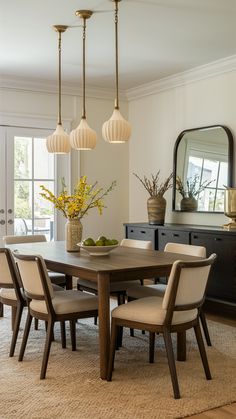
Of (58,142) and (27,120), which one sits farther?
(27,120)

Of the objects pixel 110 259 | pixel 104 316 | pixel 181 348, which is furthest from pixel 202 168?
pixel 104 316

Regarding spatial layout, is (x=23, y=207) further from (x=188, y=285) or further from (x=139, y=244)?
(x=188, y=285)

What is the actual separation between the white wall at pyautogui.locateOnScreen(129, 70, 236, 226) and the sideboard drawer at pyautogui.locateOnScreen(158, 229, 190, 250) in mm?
504

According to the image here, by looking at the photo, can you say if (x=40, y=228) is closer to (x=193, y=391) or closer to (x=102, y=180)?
(x=102, y=180)

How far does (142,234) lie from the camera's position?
5949mm

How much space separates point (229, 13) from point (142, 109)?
2820mm

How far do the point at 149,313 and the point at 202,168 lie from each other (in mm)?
2951

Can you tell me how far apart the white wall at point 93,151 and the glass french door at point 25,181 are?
207 mm

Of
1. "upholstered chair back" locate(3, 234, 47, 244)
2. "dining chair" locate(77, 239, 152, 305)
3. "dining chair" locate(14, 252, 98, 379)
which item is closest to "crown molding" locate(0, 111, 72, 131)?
"upholstered chair back" locate(3, 234, 47, 244)

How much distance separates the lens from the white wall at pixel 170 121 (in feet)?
18.2

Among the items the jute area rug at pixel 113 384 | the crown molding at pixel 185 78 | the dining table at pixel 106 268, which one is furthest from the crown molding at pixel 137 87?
the jute area rug at pixel 113 384

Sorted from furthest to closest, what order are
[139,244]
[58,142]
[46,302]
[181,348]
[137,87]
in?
1. [137,87]
2. [139,244]
3. [58,142]
4. [181,348]
5. [46,302]

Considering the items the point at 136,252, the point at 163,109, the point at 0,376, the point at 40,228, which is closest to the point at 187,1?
the point at 136,252

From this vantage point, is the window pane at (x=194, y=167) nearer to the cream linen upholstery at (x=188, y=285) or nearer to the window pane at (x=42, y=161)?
the window pane at (x=42, y=161)
